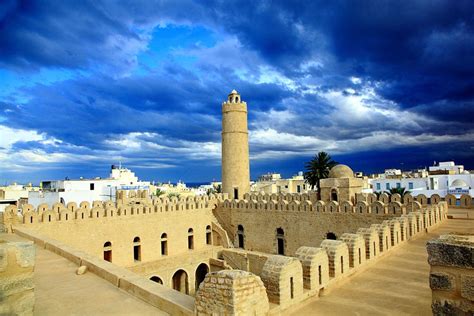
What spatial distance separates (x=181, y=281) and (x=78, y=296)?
17.7 meters

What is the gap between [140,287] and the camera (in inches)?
238

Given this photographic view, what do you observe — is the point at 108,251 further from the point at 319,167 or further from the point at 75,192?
the point at 319,167

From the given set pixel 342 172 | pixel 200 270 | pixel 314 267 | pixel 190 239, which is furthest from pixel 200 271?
pixel 314 267

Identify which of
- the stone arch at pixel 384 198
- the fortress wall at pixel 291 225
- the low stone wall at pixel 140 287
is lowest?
the fortress wall at pixel 291 225

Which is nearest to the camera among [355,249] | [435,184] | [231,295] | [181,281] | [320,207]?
[231,295]

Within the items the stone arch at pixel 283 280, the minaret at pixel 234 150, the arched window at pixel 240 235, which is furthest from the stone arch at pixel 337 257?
the minaret at pixel 234 150

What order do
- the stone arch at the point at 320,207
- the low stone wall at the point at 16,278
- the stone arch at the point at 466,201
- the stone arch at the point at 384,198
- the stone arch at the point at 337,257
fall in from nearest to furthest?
1. the low stone wall at the point at 16,278
2. the stone arch at the point at 337,257
3. the stone arch at the point at 384,198
4. the stone arch at the point at 466,201
5. the stone arch at the point at 320,207

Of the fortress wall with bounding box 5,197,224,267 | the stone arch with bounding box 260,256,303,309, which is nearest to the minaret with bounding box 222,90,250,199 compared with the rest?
the fortress wall with bounding box 5,197,224,267

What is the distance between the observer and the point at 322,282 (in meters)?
6.16

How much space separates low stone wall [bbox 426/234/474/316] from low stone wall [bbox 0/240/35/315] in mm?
4068

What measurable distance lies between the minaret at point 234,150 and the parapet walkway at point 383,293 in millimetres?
19045

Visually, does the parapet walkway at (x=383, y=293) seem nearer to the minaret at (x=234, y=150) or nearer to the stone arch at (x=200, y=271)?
the stone arch at (x=200, y=271)

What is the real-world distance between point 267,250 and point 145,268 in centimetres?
808

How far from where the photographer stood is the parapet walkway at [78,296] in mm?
5477
